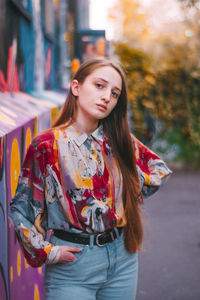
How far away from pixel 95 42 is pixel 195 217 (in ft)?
18.2

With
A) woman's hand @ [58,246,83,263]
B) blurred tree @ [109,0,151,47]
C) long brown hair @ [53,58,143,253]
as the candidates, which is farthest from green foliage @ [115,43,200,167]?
blurred tree @ [109,0,151,47]

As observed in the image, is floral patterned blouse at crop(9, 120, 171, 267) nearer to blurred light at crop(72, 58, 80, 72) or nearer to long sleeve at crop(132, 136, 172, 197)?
long sleeve at crop(132, 136, 172, 197)

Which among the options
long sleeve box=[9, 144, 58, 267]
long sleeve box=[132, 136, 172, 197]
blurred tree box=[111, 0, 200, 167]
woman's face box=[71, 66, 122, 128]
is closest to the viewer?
long sleeve box=[9, 144, 58, 267]

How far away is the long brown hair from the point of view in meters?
1.80

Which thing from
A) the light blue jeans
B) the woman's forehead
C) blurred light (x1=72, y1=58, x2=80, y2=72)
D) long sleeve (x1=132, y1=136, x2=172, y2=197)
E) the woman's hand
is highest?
the woman's forehead

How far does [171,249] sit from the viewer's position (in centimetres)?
502

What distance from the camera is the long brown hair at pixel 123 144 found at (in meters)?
1.80

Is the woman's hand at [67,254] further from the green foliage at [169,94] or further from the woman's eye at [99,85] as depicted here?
the green foliage at [169,94]

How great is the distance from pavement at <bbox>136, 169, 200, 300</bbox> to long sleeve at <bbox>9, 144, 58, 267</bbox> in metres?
0.72

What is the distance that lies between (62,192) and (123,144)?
440 millimetres

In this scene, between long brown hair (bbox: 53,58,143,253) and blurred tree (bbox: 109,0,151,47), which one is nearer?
long brown hair (bbox: 53,58,143,253)

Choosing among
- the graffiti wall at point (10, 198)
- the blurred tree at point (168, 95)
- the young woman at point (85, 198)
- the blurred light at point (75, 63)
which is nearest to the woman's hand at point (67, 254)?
the young woman at point (85, 198)

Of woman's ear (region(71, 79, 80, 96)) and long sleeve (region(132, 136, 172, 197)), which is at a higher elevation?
woman's ear (region(71, 79, 80, 96))

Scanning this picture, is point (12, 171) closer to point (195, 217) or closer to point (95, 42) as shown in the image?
point (195, 217)
